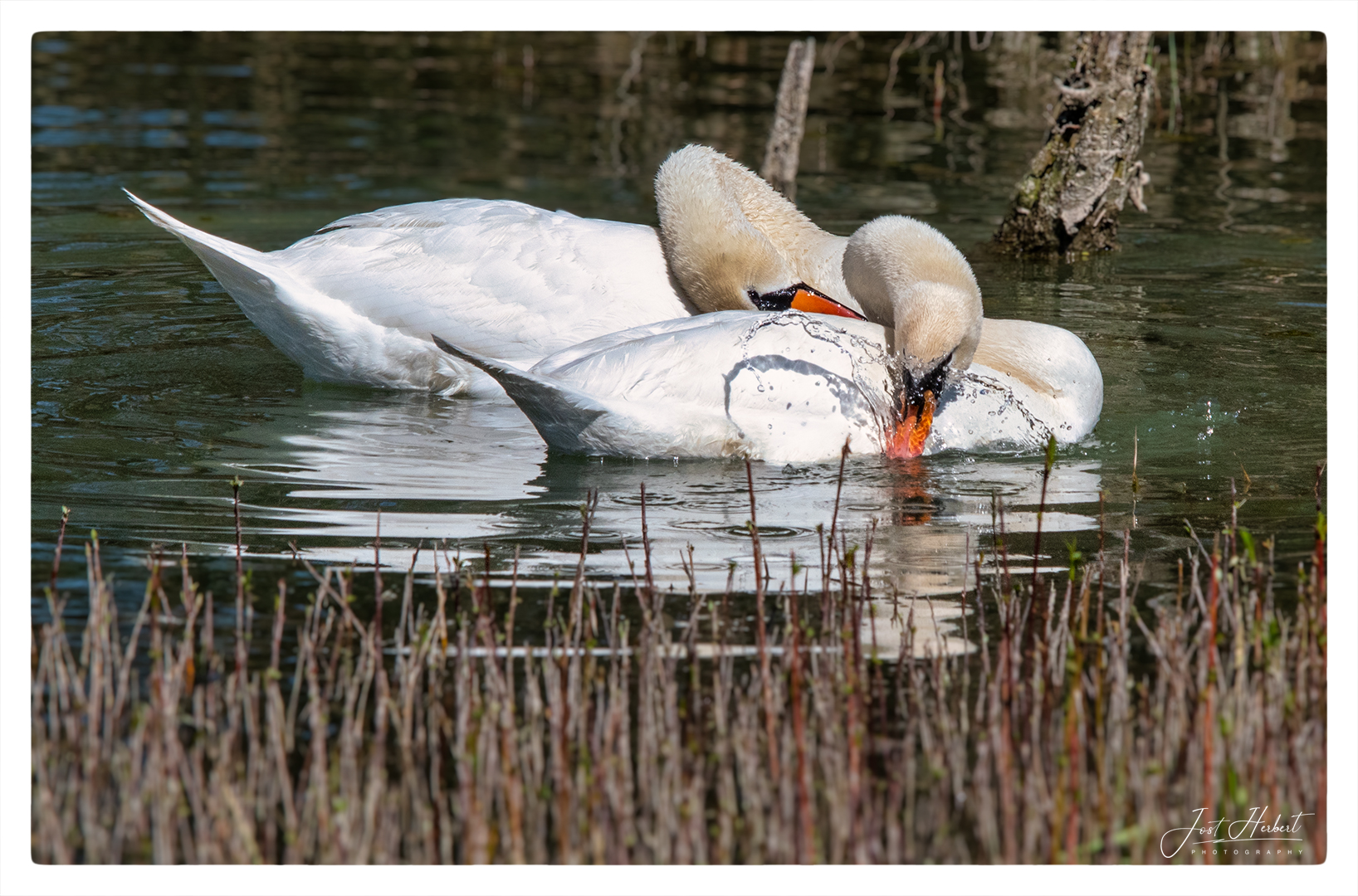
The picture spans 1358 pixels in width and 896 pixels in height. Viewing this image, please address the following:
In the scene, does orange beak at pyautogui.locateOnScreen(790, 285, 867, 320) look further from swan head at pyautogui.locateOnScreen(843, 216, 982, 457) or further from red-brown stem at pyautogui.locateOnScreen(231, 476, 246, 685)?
red-brown stem at pyautogui.locateOnScreen(231, 476, 246, 685)

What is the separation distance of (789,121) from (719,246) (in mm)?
4814

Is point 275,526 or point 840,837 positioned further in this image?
point 275,526

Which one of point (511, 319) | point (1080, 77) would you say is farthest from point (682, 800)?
point (1080, 77)

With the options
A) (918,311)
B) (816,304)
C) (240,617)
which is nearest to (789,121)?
(816,304)

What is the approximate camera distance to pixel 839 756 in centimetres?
382

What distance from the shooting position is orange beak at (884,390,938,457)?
6.38m

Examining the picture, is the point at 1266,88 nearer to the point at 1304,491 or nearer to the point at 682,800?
the point at 1304,491

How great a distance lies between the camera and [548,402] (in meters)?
6.20

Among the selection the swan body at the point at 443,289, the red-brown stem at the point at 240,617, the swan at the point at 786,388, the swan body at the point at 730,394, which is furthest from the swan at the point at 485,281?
the red-brown stem at the point at 240,617

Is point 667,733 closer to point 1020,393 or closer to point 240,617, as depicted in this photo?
point 240,617

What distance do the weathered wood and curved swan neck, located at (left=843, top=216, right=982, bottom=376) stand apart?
477 centimetres

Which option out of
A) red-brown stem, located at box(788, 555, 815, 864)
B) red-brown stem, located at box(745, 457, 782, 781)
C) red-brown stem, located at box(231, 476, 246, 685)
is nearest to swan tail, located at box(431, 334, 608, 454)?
red-brown stem, located at box(231, 476, 246, 685)

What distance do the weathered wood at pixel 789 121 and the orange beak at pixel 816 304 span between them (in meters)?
4.39

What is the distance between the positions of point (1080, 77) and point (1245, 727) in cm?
690
